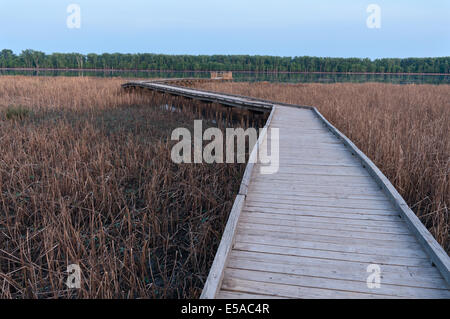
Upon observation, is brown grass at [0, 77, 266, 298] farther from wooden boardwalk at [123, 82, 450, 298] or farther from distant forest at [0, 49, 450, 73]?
distant forest at [0, 49, 450, 73]

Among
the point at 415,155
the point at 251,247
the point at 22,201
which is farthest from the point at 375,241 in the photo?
the point at 22,201

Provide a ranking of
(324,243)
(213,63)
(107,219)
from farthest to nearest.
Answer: (213,63) < (107,219) < (324,243)

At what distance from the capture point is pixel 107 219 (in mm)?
3541

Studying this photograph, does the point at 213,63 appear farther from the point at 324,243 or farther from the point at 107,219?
the point at 324,243

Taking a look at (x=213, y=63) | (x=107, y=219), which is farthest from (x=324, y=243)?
(x=213, y=63)

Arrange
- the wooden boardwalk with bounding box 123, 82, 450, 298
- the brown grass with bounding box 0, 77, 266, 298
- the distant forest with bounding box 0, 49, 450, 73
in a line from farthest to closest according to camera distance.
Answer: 1. the distant forest with bounding box 0, 49, 450, 73
2. the brown grass with bounding box 0, 77, 266, 298
3. the wooden boardwalk with bounding box 123, 82, 450, 298

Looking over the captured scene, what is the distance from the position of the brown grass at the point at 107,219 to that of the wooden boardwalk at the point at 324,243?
0.66m

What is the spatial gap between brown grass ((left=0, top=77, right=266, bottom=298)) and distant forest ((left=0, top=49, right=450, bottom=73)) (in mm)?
64769

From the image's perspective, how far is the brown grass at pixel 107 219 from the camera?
252 centimetres

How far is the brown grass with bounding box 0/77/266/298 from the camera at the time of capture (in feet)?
8.28

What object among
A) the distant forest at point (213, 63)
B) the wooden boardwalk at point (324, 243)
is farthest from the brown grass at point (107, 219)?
the distant forest at point (213, 63)

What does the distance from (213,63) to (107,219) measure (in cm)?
6995

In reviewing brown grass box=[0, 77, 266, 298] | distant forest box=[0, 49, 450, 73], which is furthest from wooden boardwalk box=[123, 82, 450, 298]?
distant forest box=[0, 49, 450, 73]

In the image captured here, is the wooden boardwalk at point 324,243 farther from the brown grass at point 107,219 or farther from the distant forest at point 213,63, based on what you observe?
the distant forest at point 213,63
